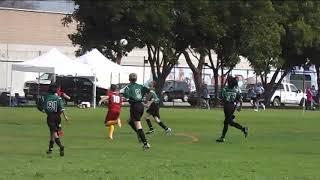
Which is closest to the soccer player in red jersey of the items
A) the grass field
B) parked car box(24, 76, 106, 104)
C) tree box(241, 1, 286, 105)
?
the grass field

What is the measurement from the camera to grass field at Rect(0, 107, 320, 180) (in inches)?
497

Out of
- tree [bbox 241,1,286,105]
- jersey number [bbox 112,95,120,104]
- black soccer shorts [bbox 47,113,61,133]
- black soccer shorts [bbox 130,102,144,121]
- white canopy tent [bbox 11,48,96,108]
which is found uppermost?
tree [bbox 241,1,286,105]

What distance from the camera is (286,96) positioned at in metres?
58.9

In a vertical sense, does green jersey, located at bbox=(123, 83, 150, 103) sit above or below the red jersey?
above

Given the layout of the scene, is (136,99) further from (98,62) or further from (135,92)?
(98,62)

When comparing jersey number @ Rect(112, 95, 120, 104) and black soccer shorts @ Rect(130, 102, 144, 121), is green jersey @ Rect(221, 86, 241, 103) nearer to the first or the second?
jersey number @ Rect(112, 95, 120, 104)

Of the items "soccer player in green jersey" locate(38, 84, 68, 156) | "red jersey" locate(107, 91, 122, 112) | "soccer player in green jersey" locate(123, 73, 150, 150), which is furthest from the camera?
"red jersey" locate(107, 91, 122, 112)

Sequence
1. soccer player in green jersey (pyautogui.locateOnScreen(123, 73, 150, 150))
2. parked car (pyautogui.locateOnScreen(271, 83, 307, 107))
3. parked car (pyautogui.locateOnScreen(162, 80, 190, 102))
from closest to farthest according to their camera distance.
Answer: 1. soccer player in green jersey (pyautogui.locateOnScreen(123, 73, 150, 150))
2. parked car (pyautogui.locateOnScreen(271, 83, 307, 107))
3. parked car (pyautogui.locateOnScreen(162, 80, 190, 102))

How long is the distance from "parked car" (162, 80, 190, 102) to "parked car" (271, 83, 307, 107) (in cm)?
699

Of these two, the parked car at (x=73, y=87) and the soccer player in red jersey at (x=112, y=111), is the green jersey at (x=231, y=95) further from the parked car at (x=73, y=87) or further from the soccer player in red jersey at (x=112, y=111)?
the parked car at (x=73, y=87)

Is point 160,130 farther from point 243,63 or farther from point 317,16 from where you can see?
point 243,63

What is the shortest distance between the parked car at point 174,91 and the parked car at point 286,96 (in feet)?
22.9

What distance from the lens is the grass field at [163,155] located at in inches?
497

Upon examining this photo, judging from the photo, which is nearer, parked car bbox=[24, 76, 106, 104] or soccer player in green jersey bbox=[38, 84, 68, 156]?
soccer player in green jersey bbox=[38, 84, 68, 156]
